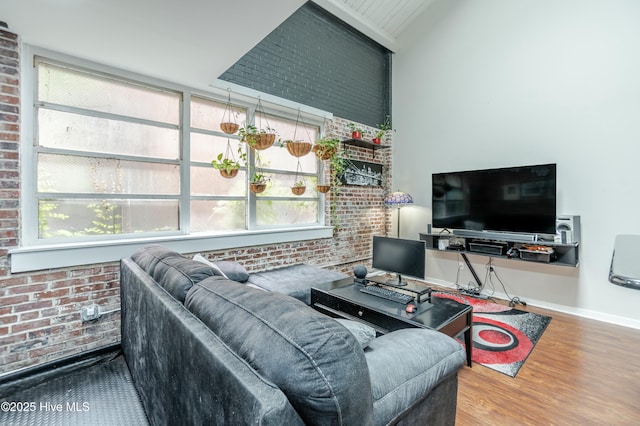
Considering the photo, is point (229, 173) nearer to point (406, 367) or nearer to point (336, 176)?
point (336, 176)

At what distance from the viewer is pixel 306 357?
0.73 meters

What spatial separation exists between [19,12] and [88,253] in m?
1.70

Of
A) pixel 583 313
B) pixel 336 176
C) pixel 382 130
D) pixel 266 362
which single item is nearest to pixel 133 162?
pixel 336 176

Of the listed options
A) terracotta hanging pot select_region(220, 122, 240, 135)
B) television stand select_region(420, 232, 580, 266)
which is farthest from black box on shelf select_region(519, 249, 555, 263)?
terracotta hanging pot select_region(220, 122, 240, 135)

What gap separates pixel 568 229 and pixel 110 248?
469 centimetres

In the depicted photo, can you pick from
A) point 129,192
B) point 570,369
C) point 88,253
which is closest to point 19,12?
point 129,192

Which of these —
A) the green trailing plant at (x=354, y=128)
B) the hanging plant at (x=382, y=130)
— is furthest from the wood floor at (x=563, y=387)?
the green trailing plant at (x=354, y=128)

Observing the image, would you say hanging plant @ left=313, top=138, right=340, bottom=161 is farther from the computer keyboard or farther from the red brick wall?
the red brick wall

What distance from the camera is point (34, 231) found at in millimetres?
2266

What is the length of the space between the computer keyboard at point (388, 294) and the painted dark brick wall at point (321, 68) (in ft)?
8.99

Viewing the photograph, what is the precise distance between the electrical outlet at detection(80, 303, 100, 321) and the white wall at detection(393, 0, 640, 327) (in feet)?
14.2

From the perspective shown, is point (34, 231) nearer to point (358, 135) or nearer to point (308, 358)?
point (308, 358)

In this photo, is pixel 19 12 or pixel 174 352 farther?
pixel 19 12

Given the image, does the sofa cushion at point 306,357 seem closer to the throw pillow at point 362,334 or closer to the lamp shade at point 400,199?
the throw pillow at point 362,334
